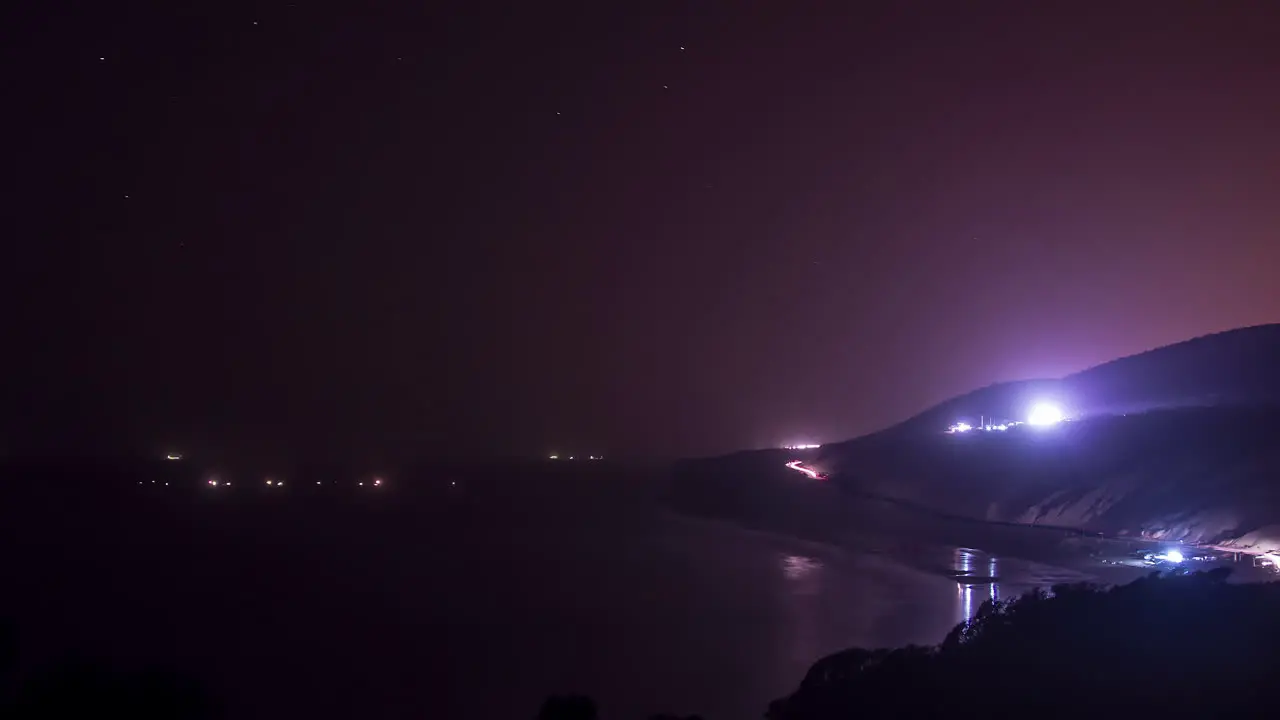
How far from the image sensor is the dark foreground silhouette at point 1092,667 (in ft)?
48.8

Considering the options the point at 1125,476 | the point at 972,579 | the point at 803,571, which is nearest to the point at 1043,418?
the point at 1125,476

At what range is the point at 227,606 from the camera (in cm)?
4397

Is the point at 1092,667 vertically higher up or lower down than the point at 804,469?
lower down

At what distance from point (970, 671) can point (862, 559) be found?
126ft

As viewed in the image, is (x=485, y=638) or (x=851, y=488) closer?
(x=485, y=638)

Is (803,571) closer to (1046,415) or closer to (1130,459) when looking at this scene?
(1130,459)

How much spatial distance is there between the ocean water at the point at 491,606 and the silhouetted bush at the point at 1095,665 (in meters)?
6.83

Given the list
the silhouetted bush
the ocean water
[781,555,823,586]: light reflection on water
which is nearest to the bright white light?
the ocean water

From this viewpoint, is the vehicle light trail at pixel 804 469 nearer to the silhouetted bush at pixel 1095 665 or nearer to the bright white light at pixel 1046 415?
the bright white light at pixel 1046 415

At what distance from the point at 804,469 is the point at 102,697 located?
477 feet

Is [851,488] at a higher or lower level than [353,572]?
higher

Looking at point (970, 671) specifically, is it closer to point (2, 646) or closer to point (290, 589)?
point (2, 646)

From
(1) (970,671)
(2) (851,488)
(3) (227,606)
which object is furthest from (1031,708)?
(2) (851,488)

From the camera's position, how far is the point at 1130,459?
73.4m
